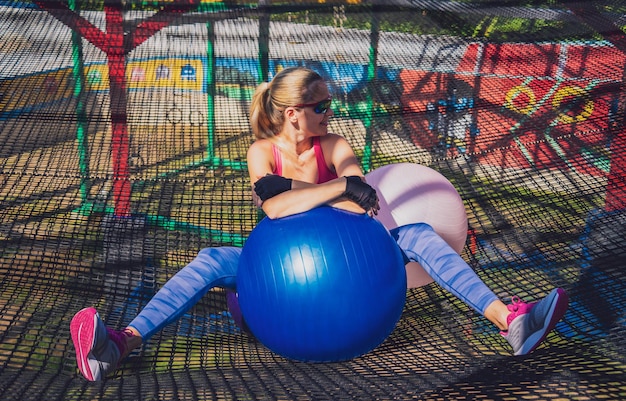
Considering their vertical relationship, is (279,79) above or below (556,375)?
above

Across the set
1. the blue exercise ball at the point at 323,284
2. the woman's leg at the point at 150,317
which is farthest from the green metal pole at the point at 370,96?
the blue exercise ball at the point at 323,284

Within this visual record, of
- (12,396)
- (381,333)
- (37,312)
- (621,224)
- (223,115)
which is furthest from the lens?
(223,115)

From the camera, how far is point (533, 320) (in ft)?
5.52

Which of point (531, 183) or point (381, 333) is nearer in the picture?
point (381, 333)

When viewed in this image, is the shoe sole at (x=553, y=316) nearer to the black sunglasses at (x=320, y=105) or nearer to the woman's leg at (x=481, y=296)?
the woman's leg at (x=481, y=296)

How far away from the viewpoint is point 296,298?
1741 millimetres

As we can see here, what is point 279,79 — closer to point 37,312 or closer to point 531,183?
point 37,312

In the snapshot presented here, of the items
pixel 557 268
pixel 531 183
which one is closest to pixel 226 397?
pixel 557 268

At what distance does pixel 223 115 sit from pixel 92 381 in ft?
7.93

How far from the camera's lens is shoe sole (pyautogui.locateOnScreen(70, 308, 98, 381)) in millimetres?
1644

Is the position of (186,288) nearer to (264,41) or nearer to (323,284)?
(323,284)

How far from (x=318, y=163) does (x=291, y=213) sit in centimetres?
33

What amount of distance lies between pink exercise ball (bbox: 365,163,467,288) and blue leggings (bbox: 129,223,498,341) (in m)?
0.13

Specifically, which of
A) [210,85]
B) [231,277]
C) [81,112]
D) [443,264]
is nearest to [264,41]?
[210,85]
